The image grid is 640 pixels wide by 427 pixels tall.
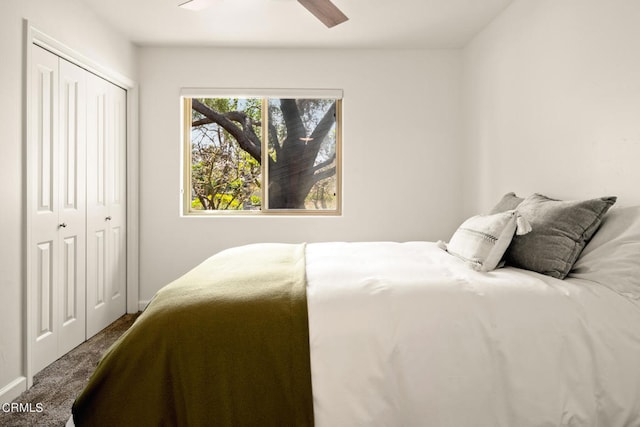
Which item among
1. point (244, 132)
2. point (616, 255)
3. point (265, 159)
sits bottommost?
point (616, 255)

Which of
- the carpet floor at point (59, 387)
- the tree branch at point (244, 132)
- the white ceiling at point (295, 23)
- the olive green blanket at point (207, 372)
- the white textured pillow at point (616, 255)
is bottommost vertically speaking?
the carpet floor at point (59, 387)

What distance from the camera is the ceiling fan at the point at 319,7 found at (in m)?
2.51

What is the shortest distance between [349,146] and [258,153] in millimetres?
891

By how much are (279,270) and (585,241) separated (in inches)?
55.8

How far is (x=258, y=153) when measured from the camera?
4.12 metres

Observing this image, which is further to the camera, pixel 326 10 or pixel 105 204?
pixel 105 204

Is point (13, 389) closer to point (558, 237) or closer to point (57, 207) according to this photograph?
point (57, 207)

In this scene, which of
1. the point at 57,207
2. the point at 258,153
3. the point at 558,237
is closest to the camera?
the point at 558,237

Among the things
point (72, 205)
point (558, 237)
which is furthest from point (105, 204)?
point (558, 237)

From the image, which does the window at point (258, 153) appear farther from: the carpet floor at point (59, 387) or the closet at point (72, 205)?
the carpet floor at point (59, 387)

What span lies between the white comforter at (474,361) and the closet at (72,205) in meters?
2.01

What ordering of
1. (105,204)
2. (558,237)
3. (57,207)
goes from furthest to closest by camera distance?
(105,204), (57,207), (558,237)

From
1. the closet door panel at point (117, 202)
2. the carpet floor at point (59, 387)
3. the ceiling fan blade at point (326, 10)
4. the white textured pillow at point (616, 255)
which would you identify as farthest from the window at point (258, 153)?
the white textured pillow at point (616, 255)

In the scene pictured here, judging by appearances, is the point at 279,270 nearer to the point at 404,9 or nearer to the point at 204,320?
the point at 204,320
